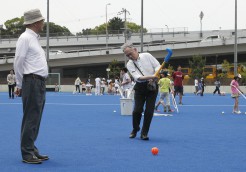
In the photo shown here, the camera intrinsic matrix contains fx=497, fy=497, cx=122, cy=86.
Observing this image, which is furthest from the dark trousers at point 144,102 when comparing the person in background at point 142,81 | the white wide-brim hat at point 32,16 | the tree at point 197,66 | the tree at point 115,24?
the tree at point 115,24

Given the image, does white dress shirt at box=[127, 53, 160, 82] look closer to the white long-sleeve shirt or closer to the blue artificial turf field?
the blue artificial turf field

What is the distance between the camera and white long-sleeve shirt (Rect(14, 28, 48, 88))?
705 cm

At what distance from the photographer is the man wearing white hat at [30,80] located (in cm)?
711

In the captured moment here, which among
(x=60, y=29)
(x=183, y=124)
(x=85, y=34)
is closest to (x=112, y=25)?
(x=60, y=29)

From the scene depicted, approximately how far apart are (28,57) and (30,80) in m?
0.33

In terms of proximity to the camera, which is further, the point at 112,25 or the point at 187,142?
the point at 112,25

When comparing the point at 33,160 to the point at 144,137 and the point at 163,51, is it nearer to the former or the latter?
the point at 144,137

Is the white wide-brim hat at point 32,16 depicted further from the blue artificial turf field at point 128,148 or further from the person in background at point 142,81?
the person in background at point 142,81

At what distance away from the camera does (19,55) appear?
7027 mm

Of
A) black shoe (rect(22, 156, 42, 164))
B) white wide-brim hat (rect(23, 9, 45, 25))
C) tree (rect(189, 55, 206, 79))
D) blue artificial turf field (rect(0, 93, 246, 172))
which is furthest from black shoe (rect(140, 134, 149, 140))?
tree (rect(189, 55, 206, 79))

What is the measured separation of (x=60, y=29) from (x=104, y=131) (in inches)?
4840

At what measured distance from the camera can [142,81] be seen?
1019cm

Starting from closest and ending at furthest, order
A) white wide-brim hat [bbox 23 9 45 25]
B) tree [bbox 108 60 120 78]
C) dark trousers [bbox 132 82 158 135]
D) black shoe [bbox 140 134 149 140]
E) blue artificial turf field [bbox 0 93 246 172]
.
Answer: blue artificial turf field [bbox 0 93 246 172], white wide-brim hat [bbox 23 9 45 25], black shoe [bbox 140 134 149 140], dark trousers [bbox 132 82 158 135], tree [bbox 108 60 120 78]

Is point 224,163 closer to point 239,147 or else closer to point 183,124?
point 239,147
